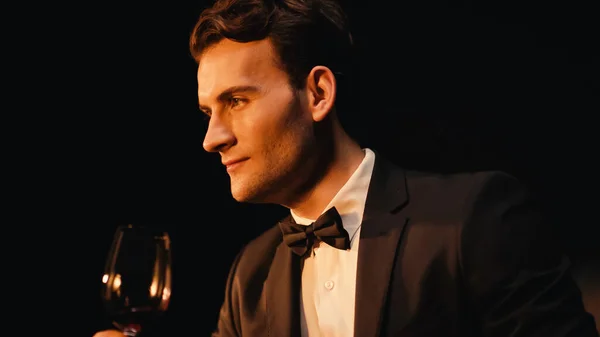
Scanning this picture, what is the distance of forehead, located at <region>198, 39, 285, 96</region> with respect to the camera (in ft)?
6.31

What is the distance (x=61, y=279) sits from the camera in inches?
105

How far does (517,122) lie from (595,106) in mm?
247

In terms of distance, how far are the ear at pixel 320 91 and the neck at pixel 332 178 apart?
85 millimetres

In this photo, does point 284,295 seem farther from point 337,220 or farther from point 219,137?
point 219,137

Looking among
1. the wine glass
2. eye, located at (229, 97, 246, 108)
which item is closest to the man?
eye, located at (229, 97, 246, 108)

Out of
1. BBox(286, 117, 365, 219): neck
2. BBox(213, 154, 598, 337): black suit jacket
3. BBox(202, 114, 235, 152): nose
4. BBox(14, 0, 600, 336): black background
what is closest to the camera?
BBox(213, 154, 598, 337): black suit jacket

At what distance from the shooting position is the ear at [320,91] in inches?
78.2

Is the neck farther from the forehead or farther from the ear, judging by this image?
the forehead

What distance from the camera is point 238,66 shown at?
76.1 inches

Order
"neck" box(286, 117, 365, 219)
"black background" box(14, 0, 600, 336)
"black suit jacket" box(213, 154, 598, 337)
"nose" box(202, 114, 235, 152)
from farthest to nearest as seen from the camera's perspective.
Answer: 1. "black background" box(14, 0, 600, 336)
2. "neck" box(286, 117, 365, 219)
3. "nose" box(202, 114, 235, 152)
4. "black suit jacket" box(213, 154, 598, 337)

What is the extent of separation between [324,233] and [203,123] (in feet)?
4.41

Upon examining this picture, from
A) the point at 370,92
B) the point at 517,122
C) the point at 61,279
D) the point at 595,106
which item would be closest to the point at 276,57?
the point at 370,92

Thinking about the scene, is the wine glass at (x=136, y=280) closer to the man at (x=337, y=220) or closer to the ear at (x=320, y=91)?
the man at (x=337, y=220)

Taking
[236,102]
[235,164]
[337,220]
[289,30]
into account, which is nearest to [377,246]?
[337,220]
